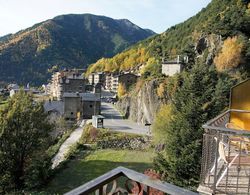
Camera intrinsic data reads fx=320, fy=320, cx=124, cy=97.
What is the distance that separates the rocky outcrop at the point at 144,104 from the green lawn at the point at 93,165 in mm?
15839

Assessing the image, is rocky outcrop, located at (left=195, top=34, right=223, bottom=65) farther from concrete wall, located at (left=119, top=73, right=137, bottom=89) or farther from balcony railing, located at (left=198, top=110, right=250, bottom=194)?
balcony railing, located at (left=198, top=110, right=250, bottom=194)

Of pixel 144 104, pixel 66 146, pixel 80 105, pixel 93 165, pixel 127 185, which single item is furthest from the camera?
pixel 80 105

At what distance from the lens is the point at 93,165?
1153 inches

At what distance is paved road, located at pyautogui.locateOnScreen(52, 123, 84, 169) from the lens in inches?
1278

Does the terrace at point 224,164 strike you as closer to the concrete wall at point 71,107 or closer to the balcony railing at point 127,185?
the balcony railing at point 127,185

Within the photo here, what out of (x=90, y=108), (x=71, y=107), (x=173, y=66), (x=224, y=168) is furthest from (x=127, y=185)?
(x=71, y=107)

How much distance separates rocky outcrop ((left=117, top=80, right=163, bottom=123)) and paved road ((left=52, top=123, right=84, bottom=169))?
34.6 feet

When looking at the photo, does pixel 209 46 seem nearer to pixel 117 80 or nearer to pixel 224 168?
pixel 117 80

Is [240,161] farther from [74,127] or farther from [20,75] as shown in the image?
[20,75]

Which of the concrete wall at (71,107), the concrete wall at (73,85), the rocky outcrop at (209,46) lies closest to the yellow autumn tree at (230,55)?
the rocky outcrop at (209,46)

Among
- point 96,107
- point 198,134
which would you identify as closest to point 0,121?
point 198,134

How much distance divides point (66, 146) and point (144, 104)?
18668mm

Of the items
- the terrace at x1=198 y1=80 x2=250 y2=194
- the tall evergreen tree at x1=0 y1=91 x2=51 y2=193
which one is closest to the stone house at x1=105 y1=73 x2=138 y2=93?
the tall evergreen tree at x1=0 y1=91 x2=51 y2=193

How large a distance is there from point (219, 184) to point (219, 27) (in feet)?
165
